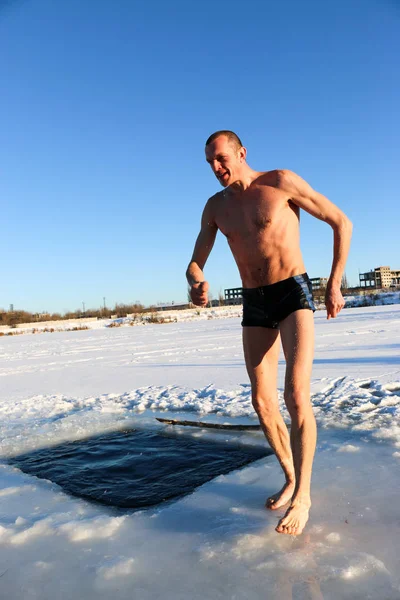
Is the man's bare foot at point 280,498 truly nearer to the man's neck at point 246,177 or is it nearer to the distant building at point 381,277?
the man's neck at point 246,177

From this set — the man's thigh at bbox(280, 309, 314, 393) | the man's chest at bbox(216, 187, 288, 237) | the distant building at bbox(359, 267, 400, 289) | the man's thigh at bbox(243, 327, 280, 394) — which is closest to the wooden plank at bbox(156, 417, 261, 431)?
the man's thigh at bbox(243, 327, 280, 394)

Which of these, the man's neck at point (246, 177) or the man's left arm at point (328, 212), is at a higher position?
the man's neck at point (246, 177)

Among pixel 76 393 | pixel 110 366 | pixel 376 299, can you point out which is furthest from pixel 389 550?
pixel 376 299

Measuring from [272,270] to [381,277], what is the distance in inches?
3832

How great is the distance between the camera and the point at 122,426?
4281 millimetres

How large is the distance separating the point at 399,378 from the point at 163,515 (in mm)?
3699

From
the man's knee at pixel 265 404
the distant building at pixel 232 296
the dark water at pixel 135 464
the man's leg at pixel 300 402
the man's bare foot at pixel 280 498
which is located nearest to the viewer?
the man's leg at pixel 300 402

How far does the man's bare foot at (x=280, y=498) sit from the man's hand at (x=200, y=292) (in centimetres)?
101

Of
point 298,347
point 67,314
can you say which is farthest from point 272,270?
point 67,314

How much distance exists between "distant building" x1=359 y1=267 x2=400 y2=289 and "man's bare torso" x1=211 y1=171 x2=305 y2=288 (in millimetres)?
91737

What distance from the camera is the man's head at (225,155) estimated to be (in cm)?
250

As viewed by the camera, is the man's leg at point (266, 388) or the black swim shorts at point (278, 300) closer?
the black swim shorts at point (278, 300)

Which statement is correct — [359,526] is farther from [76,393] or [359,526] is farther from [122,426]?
[76,393]

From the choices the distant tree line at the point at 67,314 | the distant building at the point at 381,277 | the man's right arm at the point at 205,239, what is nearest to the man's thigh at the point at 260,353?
the man's right arm at the point at 205,239
